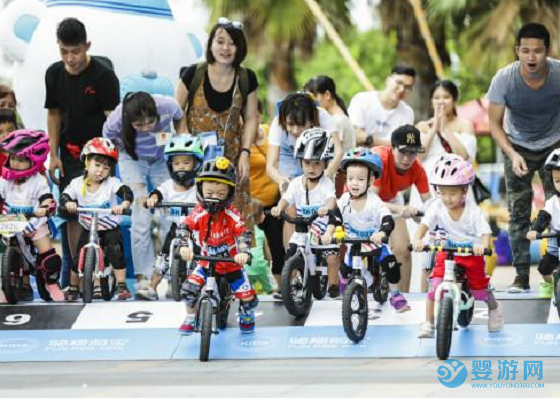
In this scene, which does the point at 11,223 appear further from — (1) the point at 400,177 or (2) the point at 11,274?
(1) the point at 400,177

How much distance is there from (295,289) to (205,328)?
46.5 inches

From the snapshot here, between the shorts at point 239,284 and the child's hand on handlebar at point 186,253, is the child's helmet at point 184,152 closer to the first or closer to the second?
the shorts at point 239,284

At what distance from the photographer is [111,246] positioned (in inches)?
478

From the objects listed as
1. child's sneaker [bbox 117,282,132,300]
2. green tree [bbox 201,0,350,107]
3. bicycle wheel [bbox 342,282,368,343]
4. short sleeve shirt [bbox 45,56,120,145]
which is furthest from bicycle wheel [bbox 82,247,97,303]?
green tree [bbox 201,0,350,107]

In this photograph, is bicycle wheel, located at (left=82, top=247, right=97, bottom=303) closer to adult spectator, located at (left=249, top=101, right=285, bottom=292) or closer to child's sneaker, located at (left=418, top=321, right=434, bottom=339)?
adult spectator, located at (left=249, top=101, right=285, bottom=292)

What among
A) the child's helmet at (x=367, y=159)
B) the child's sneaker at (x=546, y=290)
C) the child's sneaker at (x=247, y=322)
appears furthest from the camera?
the child's sneaker at (x=546, y=290)

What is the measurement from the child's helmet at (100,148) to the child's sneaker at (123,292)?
1.13m

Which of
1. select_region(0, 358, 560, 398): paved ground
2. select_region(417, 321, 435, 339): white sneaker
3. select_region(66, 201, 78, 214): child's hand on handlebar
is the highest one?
select_region(66, 201, 78, 214): child's hand on handlebar

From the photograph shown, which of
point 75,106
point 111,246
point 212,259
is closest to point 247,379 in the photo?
point 212,259

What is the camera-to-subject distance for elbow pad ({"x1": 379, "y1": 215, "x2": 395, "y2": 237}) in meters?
11.0

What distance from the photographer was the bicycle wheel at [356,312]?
417 inches

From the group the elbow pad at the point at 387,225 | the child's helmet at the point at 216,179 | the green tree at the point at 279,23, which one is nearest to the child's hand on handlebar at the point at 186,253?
the child's helmet at the point at 216,179

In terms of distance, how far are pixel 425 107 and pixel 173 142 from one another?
14635 millimetres

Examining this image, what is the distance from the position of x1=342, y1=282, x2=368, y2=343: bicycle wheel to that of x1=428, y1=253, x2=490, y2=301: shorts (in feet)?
1.72
